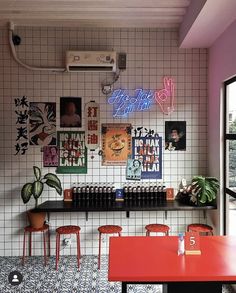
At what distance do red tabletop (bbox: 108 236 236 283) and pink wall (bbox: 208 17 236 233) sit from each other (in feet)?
4.71

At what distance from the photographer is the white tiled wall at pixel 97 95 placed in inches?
163

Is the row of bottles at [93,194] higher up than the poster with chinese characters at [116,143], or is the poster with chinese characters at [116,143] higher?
the poster with chinese characters at [116,143]

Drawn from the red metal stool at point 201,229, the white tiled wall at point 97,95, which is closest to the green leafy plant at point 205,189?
the red metal stool at point 201,229

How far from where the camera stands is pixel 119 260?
7.23 ft

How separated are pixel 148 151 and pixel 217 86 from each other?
1275 millimetres

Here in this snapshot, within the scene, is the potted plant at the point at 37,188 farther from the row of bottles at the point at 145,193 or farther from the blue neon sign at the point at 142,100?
the blue neon sign at the point at 142,100

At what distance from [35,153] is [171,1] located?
2638 millimetres

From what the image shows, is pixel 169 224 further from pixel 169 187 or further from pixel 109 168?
pixel 109 168

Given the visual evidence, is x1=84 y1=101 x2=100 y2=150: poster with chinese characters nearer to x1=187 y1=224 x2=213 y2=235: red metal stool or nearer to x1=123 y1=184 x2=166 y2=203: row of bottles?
x1=123 y1=184 x2=166 y2=203: row of bottles

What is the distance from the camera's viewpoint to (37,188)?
3781 mm

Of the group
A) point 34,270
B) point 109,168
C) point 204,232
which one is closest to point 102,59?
point 109,168

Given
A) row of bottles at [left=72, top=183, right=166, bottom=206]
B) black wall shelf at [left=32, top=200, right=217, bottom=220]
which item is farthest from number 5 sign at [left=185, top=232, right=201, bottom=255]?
row of bottles at [left=72, top=183, right=166, bottom=206]

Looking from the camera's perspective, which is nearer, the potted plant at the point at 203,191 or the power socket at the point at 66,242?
the potted plant at the point at 203,191

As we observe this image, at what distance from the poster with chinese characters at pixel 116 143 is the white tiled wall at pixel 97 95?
9cm
